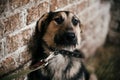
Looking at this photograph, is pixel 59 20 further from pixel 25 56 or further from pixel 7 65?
pixel 7 65

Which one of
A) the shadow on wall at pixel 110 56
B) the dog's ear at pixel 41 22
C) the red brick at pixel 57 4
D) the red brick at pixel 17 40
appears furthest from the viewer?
the shadow on wall at pixel 110 56

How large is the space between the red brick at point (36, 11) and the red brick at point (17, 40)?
9 centimetres

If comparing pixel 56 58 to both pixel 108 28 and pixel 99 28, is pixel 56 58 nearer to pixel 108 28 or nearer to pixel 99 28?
pixel 99 28

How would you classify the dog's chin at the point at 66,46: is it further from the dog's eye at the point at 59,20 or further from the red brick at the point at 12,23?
the red brick at the point at 12,23

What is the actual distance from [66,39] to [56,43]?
104 millimetres

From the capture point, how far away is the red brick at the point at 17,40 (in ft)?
6.87

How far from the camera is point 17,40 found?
216 cm

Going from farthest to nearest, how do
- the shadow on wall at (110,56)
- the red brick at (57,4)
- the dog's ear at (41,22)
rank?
the shadow on wall at (110,56), the red brick at (57,4), the dog's ear at (41,22)

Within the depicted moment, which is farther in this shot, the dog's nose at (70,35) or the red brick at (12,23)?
the dog's nose at (70,35)

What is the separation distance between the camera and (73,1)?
2.79 meters

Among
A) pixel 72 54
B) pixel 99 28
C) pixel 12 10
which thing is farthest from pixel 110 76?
pixel 12 10

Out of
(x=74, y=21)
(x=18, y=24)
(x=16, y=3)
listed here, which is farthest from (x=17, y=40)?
(x=74, y=21)

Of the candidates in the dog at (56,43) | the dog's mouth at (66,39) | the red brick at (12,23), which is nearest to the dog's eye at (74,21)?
the dog at (56,43)

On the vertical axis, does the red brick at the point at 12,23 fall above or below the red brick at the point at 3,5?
below
